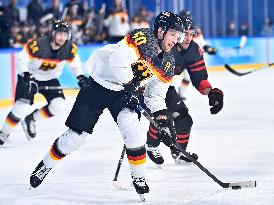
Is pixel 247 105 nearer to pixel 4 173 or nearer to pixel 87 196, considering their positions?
pixel 4 173

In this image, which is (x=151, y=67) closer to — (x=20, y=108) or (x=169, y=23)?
(x=169, y=23)

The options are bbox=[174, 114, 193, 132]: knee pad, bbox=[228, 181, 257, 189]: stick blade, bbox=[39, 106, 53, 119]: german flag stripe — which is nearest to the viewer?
bbox=[228, 181, 257, 189]: stick blade

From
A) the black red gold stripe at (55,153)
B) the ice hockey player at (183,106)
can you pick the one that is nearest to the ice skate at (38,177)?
the black red gold stripe at (55,153)

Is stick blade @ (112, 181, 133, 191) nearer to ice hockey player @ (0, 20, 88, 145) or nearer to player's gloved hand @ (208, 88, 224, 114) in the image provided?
player's gloved hand @ (208, 88, 224, 114)

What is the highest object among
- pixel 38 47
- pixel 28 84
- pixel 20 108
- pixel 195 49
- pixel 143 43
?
pixel 143 43

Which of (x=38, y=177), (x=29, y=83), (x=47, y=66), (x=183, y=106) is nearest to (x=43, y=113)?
(x=47, y=66)

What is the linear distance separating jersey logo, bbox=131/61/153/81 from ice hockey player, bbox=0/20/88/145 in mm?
2143

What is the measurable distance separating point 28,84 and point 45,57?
0.37 m

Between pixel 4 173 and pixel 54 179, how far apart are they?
46cm

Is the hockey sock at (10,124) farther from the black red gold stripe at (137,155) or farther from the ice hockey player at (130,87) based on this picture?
the black red gold stripe at (137,155)

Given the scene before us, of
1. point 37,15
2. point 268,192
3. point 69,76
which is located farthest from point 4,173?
point 37,15

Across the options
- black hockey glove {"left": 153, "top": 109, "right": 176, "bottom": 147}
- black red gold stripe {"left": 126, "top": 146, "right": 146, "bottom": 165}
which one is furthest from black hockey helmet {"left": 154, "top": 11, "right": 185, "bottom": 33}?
black red gold stripe {"left": 126, "top": 146, "right": 146, "bottom": 165}

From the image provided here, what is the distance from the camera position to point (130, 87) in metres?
4.19

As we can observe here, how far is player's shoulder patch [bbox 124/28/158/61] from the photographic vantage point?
4070mm
